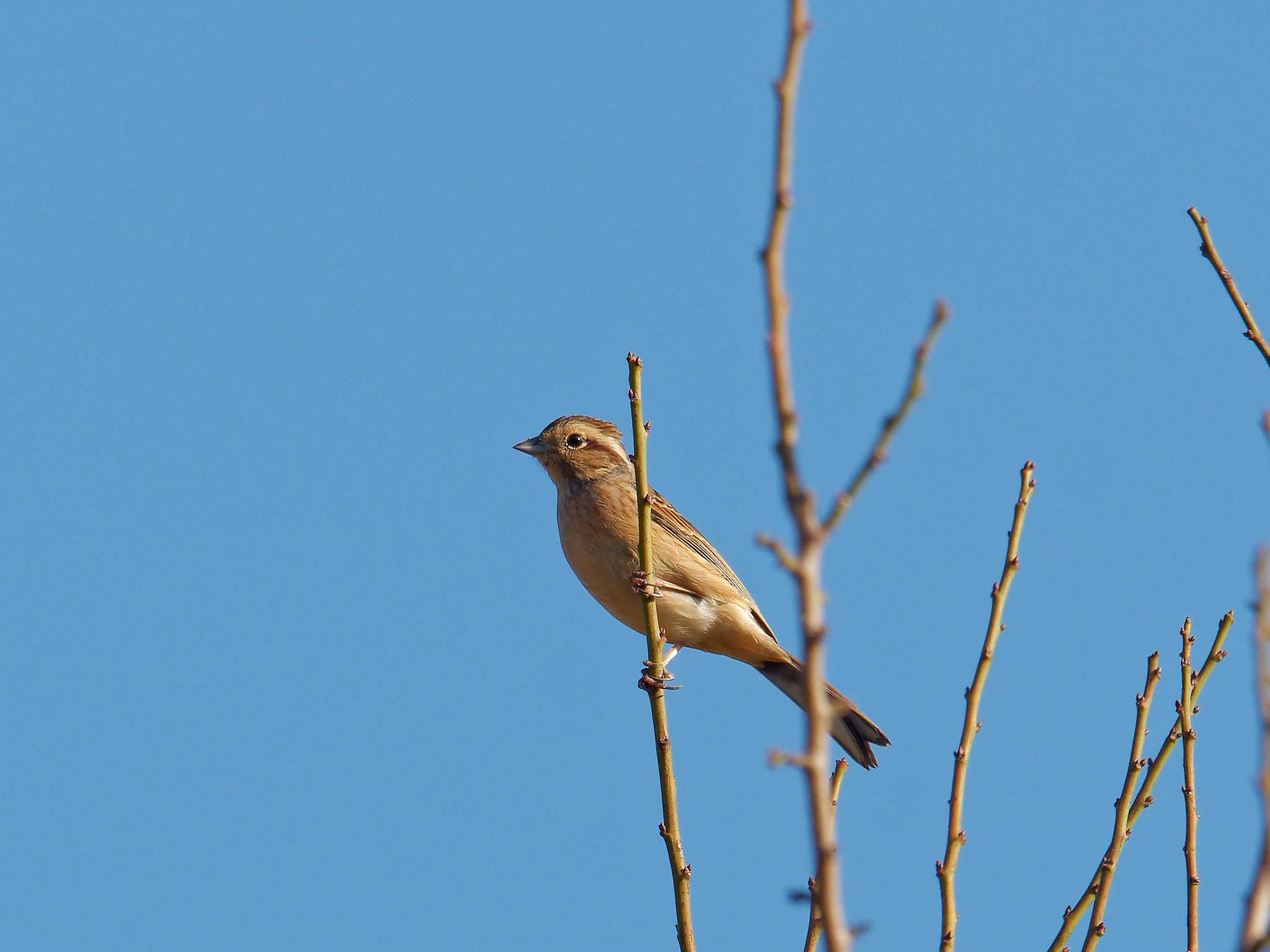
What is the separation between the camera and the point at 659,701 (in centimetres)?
482

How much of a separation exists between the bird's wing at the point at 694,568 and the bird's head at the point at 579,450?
1.23 feet

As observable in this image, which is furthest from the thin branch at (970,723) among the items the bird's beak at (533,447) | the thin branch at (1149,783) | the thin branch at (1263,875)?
the bird's beak at (533,447)

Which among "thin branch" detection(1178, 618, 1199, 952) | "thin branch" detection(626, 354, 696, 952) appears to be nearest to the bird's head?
"thin branch" detection(626, 354, 696, 952)

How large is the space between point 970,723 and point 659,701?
1.21m

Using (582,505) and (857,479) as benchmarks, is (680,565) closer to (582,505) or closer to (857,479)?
(582,505)

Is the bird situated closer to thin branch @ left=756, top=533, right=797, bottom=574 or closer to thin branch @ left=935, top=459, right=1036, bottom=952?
thin branch @ left=935, top=459, right=1036, bottom=952

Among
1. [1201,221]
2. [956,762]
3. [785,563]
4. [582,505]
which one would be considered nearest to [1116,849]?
[956,762]

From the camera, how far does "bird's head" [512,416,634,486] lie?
8430 millimetres

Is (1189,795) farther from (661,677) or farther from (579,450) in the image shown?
(579,450)

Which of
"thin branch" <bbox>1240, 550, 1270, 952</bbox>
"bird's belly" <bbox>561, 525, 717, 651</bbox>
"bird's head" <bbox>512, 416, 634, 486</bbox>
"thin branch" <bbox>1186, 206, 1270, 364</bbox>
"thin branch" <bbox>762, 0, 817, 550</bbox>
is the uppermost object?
"bird's head" <bbox>512, 416, 634, 486</bbox>

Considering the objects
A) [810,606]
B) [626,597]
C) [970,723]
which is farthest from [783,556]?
[626,597]

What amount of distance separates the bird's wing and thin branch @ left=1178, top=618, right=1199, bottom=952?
388cm

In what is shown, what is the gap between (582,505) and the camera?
8.11 m

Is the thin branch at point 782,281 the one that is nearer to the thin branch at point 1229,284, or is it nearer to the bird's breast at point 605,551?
the thin branch at point 1229,284
